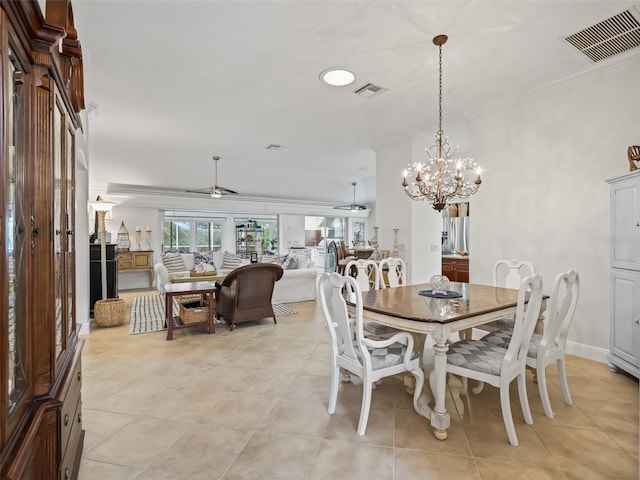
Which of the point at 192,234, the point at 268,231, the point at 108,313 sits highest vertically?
the point at 268,231

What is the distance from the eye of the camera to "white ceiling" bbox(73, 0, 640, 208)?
2.36m

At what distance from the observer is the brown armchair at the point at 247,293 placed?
4422 mm

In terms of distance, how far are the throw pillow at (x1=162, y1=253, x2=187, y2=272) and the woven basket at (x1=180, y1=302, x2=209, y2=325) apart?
13.1 ft

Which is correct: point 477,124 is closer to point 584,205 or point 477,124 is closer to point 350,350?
point 584,205

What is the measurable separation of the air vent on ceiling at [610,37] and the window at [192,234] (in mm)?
9072

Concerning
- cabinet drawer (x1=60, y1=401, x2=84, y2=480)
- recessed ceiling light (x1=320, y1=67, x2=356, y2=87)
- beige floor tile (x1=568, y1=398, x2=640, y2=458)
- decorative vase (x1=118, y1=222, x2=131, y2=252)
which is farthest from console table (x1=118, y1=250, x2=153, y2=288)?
beige floor tile (x1=568, y1=398, x2=640, y2=458)

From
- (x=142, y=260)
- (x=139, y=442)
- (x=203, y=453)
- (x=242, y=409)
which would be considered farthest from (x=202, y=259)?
(x=203, y=453)

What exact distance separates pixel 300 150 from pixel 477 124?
300 centimetres

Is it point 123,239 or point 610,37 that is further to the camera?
point 123,239

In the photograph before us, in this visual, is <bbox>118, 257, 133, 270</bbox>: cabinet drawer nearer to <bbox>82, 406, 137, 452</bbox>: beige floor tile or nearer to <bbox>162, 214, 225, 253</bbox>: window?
<bbox>162, 214, 225, 253</bbox>: window

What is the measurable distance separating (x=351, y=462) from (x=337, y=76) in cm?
318

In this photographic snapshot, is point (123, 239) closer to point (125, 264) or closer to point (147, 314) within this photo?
point (125, 264)

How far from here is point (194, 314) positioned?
4320 mm

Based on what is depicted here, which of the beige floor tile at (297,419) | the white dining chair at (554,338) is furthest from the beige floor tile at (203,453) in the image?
the white dining chair at (554,338)
